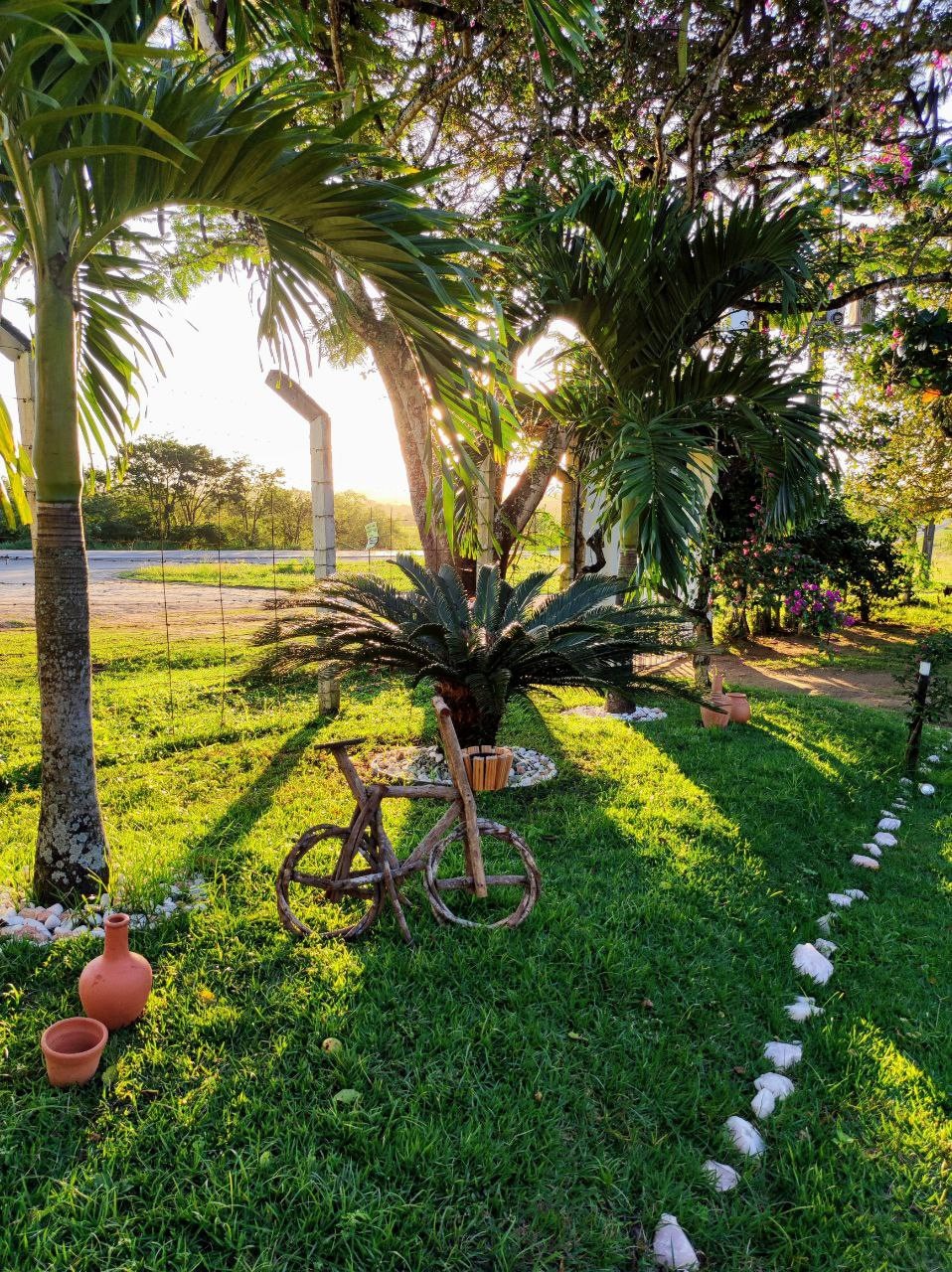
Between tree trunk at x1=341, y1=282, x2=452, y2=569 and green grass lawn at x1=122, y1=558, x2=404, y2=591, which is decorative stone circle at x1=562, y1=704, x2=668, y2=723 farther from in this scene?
green grass lawn at x1=122, y1=558, x2=404, y2=591

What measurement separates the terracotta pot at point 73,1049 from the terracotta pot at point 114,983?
6 cm

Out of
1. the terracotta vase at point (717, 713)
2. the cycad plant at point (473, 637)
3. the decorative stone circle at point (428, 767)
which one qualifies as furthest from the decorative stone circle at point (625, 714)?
the cycad plant at point (473, 637)

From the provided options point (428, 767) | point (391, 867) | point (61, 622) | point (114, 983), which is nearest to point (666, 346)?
point (428, 767)

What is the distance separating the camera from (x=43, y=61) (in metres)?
2.28

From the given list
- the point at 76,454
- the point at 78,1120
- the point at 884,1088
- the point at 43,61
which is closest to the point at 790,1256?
the point at 884,1088

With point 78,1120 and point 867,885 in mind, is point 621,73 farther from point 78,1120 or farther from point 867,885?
point 78,1120

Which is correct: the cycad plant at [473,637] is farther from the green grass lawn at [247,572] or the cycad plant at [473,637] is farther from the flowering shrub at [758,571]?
the green grass lawn at [247,572]

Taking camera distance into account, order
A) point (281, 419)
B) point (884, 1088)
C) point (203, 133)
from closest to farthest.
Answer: point (884, 1088), point (203, 133), point (281, 419)

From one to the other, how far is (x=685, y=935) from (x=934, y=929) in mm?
1147

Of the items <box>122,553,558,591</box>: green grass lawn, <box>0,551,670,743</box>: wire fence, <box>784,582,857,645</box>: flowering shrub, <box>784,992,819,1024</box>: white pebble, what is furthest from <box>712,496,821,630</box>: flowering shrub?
<box>122,553,558,591</box>: green grass lawn

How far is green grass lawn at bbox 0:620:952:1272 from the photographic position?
1.45 metres

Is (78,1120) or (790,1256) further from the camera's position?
(78,1120)

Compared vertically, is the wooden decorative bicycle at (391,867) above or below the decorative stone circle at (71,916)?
above

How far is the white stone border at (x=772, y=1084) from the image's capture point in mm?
1465
